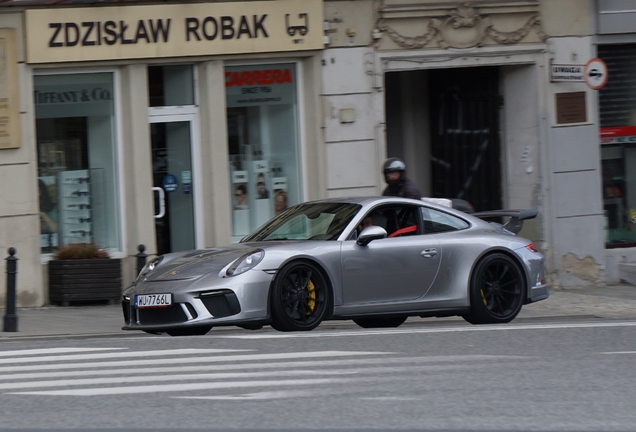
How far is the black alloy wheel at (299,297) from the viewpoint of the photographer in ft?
32.2

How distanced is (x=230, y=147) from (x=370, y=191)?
2102mm

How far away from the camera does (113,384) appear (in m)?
7.41

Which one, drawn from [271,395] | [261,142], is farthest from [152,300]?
[261,142]

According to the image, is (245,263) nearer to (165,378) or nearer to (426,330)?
(426,330)

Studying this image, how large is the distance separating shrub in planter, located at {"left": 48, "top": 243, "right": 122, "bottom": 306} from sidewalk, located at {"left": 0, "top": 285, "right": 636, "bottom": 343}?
159mm

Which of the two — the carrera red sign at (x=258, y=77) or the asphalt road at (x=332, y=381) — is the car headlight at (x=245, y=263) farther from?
the carrera red sign at (x=258, y=77)

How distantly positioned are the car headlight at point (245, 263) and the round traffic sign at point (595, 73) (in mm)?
8325

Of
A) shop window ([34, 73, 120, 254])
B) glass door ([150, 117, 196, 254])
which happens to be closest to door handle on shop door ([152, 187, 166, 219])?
glass door ([150, 117, 196, 254])

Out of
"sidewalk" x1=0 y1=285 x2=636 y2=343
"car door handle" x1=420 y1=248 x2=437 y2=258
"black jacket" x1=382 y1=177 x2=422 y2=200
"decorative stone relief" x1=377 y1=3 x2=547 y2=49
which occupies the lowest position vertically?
"sidewalk" x1=0 y1=285 x2=636 y2=343

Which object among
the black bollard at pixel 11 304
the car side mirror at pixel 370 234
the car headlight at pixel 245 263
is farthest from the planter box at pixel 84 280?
the car side mirror at pixel 370 234

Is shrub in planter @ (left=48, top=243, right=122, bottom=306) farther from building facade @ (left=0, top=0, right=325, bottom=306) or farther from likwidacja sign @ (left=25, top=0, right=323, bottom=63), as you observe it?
likwidacja sign @ (left=25, top=0, right=323, bottom=63)

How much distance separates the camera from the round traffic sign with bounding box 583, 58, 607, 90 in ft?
54.3

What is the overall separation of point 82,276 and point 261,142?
11.2 ft

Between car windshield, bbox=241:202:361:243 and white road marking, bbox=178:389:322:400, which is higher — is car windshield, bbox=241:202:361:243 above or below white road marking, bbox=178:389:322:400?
above
